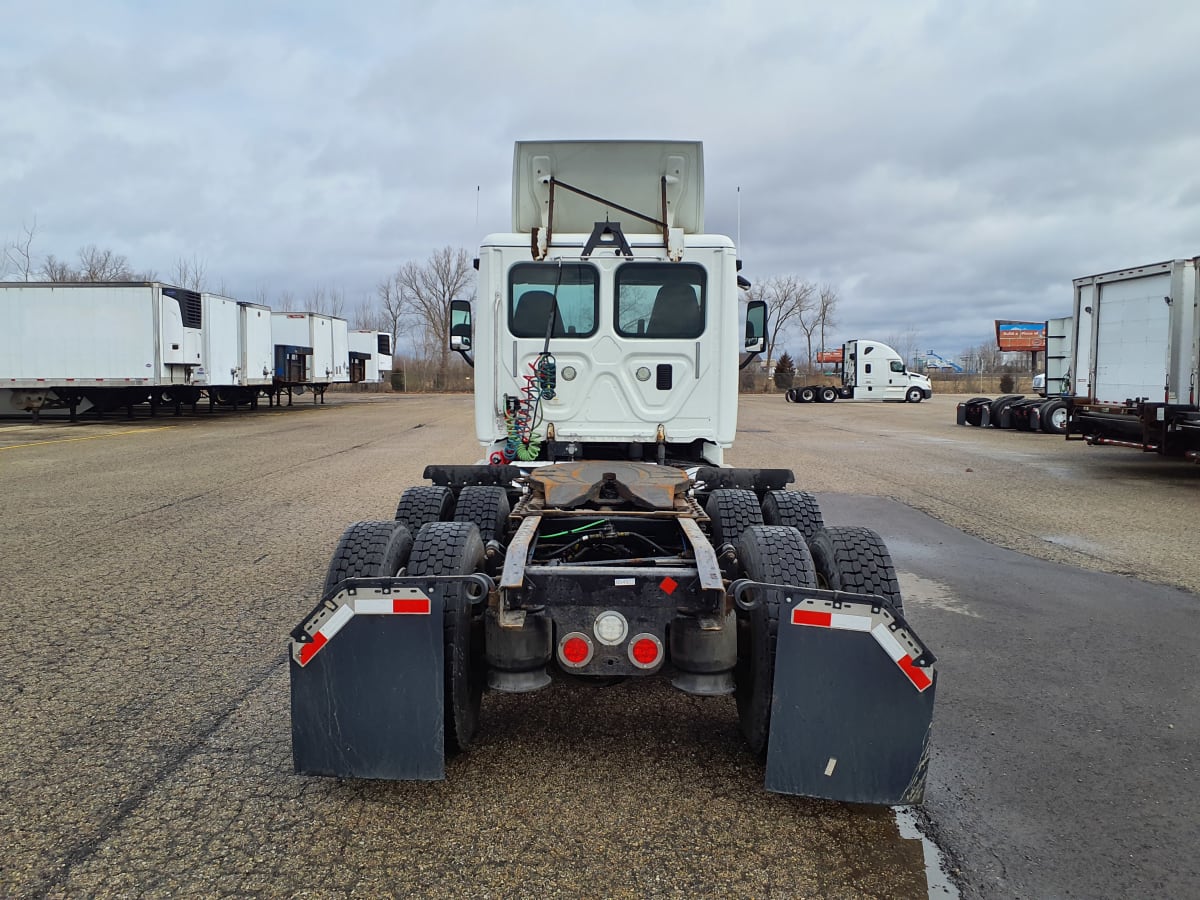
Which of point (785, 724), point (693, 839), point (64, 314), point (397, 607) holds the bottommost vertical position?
point (693, 839)

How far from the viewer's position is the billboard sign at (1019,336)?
4666 centimetres

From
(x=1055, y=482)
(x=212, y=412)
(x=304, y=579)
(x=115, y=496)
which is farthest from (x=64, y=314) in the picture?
(x=1055, y=482)

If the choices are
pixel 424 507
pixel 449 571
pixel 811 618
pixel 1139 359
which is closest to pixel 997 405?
pixel 1139 359

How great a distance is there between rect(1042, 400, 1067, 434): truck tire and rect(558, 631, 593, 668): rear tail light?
74.7 feet

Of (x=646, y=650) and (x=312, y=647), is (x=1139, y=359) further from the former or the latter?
(x=312, y=647)

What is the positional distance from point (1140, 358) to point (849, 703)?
13056mm

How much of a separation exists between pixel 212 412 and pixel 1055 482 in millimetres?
27288

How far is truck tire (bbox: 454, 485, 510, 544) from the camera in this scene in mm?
4641

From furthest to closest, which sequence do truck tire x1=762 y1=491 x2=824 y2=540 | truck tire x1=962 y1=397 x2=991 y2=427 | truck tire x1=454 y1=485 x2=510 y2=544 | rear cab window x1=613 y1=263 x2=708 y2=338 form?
truck tire x1=962 y1=397 x2=991 y2=427
rear cab window x1=613 y1=263 x2=708 y2=338
truck tire x1=762 y1=491 x2=824 y2=540
truck tire x1=454 y1=485 x2=510 y2=544

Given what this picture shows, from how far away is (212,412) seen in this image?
97.8 feet

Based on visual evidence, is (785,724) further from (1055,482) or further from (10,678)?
(1055,482)

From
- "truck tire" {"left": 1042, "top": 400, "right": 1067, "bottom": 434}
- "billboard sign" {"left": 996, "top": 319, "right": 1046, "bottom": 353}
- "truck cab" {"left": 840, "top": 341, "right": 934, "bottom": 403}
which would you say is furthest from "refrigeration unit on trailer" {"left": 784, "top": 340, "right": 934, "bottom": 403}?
"truck tire" {"left": 1042, "top": 400, "right": 1067, "bottom": 434}

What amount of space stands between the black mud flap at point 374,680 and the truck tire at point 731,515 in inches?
71.1

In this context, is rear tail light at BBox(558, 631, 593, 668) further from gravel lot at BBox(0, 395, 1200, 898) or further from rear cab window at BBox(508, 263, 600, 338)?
rear cab window at BBox(508, 263, 600, 338)
